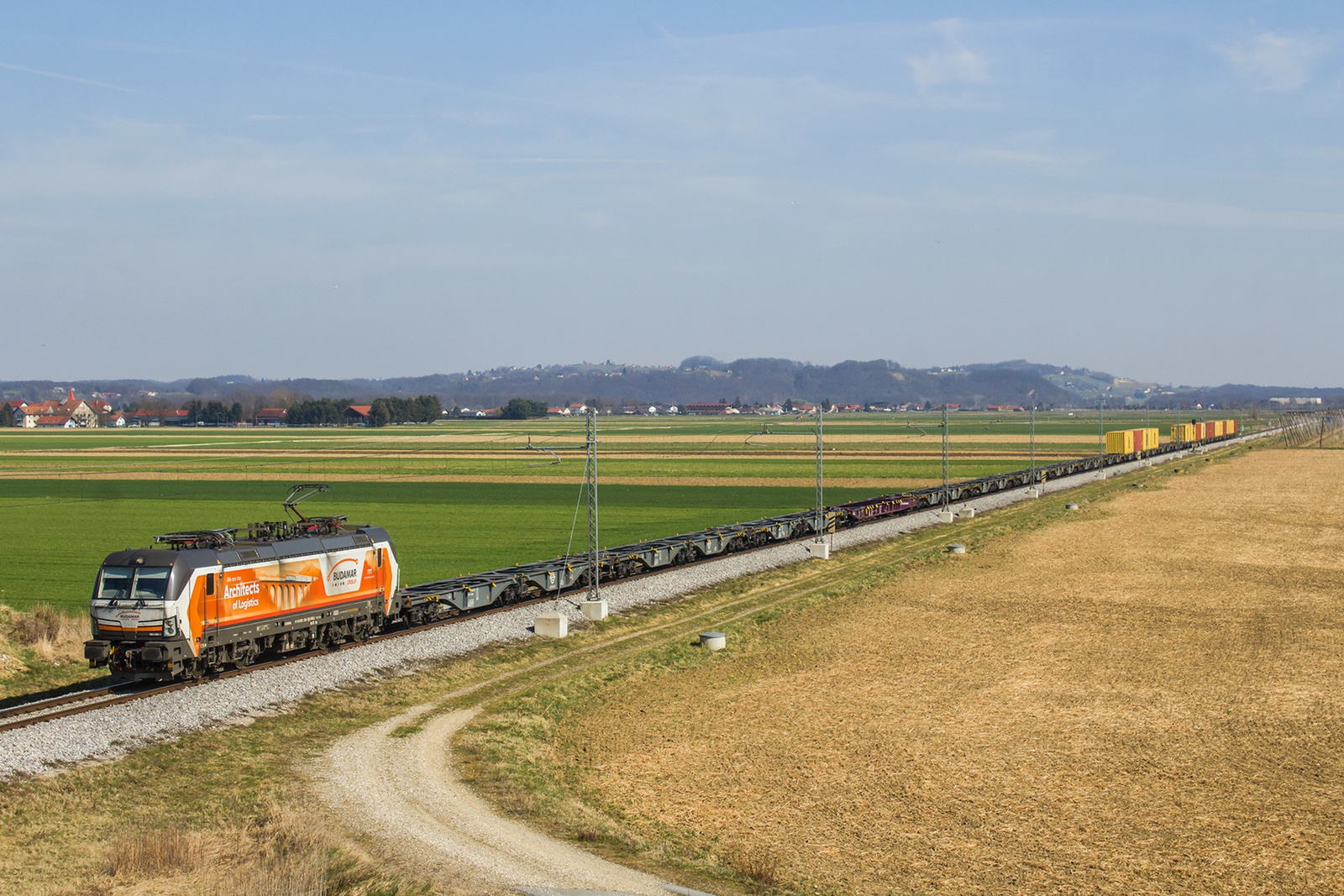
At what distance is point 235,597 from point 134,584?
2571 mm

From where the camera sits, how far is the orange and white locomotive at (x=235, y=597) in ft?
91.9

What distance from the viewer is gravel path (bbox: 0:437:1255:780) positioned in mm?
23938

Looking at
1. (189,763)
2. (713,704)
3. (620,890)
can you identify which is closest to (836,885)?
(620,890)

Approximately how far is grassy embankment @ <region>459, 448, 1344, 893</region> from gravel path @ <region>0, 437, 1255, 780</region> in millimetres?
5052

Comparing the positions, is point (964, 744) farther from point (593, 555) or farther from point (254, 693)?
point (593, 555)

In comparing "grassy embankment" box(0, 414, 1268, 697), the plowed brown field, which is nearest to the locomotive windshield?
"grassy embankment" box(0, 414, 1268, 697)

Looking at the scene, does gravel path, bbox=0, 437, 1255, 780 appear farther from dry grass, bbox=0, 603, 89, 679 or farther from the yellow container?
the yellow container

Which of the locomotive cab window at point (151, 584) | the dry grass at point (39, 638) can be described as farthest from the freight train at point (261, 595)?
the dry grass at point (39, 638)

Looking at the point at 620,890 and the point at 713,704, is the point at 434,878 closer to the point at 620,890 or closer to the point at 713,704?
the point at 620,890

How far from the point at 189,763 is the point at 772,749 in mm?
12536

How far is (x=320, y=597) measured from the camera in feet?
108

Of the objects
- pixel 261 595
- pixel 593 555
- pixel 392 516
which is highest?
pixel 261 595

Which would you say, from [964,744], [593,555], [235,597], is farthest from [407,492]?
[964,744]

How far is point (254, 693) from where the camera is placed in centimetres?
A: 2866
